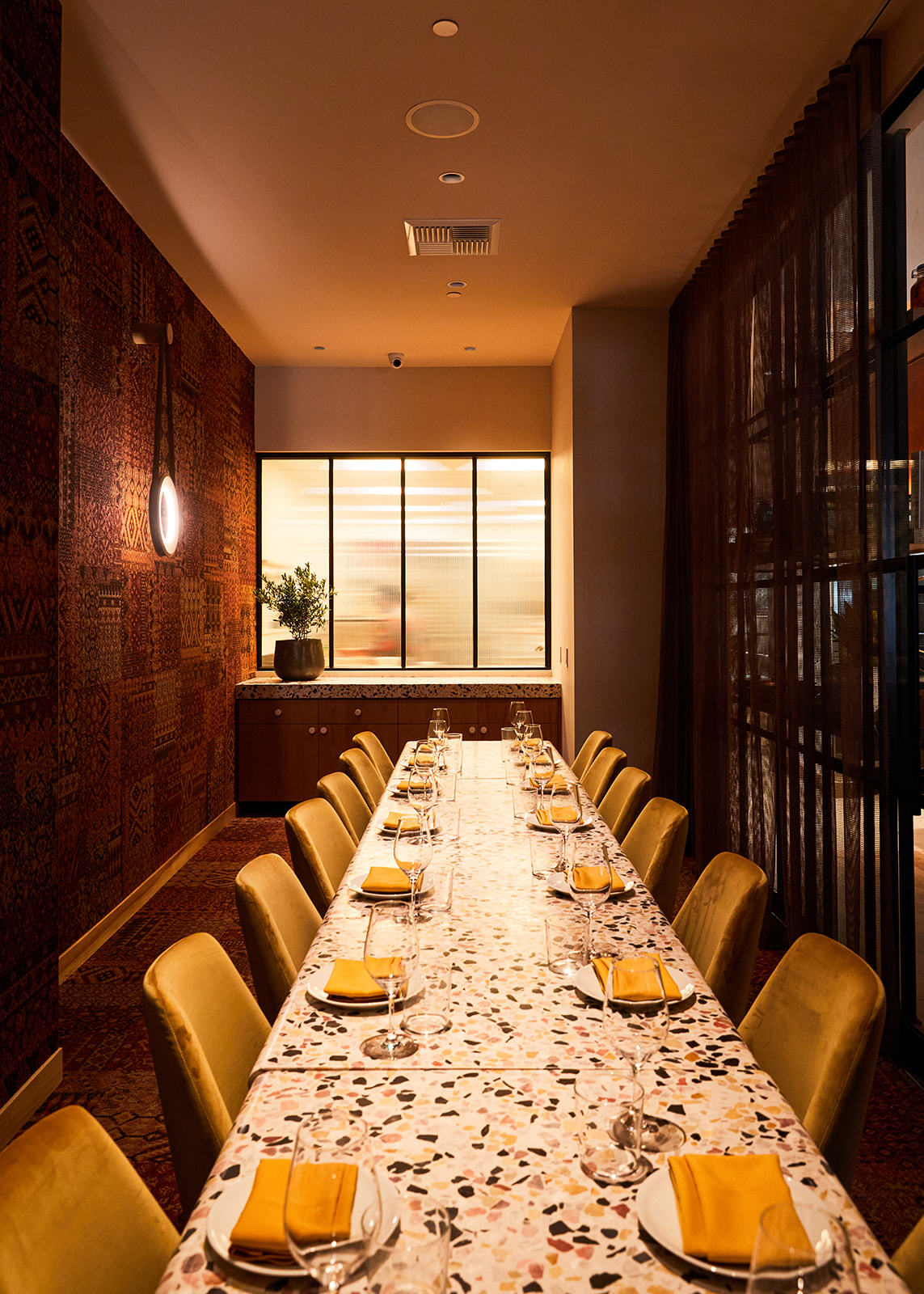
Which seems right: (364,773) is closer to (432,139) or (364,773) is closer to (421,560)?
(432,139)

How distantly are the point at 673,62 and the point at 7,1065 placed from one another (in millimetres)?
3878

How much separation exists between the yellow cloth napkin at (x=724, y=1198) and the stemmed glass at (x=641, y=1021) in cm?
5

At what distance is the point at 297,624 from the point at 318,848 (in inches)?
169

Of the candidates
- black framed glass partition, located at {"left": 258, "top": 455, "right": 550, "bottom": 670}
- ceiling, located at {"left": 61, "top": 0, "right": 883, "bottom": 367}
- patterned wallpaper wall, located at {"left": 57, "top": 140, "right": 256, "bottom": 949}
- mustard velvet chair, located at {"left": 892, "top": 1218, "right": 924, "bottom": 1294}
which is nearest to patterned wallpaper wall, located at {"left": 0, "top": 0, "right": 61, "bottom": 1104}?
ceiling, located at {"left": 61, "top": 0, "right": 883, "bottom": 367}

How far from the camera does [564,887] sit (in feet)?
7.19

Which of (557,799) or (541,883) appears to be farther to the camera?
(557,799)

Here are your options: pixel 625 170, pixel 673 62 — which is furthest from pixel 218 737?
pixel 673 62

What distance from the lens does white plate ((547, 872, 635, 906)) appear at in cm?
216

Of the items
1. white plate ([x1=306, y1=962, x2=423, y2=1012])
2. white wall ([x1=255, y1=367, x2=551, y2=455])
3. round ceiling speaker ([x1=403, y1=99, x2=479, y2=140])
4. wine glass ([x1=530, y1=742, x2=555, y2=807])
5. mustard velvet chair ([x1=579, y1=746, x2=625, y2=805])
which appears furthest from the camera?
white wall ([x1=255, y1=367, x2=551, y2=455])

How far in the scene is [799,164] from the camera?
11.6ft

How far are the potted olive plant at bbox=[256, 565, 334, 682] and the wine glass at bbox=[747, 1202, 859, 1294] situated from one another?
Answer: 20.5 feet

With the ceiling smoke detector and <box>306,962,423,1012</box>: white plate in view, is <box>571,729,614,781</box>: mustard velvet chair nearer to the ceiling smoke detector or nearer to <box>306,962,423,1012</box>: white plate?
the ceiling smoke detector

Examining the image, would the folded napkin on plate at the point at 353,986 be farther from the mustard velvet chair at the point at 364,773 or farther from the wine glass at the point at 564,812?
the mustard velvet chair at the point at 364,773

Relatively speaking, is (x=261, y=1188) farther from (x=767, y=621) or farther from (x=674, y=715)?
(x=674, y=715)
